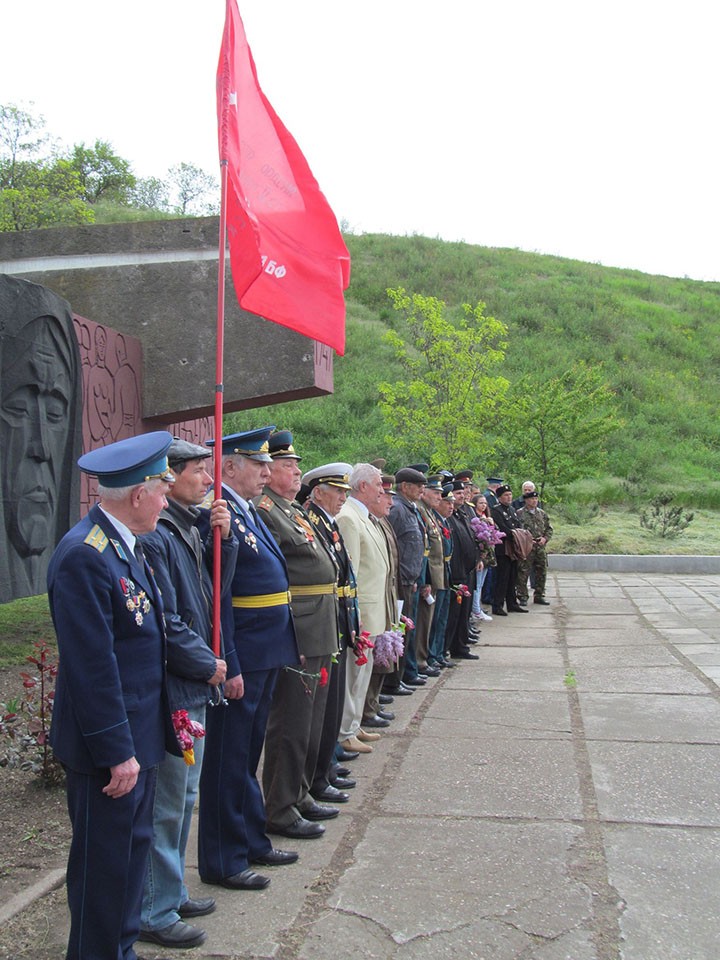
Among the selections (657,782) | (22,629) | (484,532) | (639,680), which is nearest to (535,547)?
(484,532)

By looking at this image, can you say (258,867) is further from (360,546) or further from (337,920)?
(360,546)

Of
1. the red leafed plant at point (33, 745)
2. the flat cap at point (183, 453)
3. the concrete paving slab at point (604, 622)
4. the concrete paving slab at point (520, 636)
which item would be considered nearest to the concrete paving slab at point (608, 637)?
the concrete paving slab at point (604, 622)

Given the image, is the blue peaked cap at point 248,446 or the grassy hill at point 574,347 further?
the grassy hill at point 574,347

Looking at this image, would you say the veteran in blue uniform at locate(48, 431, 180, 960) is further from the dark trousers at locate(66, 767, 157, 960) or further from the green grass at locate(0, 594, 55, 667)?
the green grass at locate(0, 594, 55, 667)

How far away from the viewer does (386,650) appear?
6.29m

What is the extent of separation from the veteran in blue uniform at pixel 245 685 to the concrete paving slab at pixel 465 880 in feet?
1.35

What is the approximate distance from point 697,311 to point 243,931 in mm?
48014

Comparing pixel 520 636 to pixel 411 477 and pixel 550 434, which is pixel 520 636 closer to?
pixel 411 477

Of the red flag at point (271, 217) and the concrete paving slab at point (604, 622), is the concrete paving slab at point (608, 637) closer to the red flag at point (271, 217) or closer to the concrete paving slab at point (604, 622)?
the concrete paving slab at point (604, 622)

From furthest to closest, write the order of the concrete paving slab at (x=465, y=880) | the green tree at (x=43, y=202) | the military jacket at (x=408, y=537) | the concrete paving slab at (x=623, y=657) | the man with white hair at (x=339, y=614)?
the green tree at (x=43, y=202)
the concrete paving slab at (x=623, y=657)
the military jacket at (x=408, y=537)
the man with white hair at (x=339, y=614)
the concrete paving slab at (x=465, y=880)

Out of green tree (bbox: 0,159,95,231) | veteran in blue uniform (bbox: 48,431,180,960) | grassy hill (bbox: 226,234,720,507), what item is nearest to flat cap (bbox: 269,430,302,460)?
veteran in blue uniform (bbox: 48,431,180,960)

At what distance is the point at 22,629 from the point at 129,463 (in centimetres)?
742

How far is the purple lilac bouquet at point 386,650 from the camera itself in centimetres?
628

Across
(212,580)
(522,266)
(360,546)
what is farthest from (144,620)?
(522,266)
